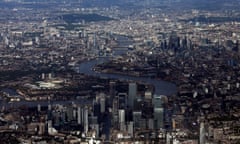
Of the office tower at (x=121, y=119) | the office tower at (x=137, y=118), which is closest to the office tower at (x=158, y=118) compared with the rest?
the office tower at (x=137, y=118)

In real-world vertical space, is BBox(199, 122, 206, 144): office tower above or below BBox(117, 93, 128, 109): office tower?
above

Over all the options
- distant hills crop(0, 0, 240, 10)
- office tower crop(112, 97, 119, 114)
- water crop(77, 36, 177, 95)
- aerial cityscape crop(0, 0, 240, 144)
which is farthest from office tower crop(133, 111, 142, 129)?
distant hills crop(0, 0, 240, 10)

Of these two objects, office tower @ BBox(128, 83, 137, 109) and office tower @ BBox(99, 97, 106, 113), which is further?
office tower @ BBox(128, 83, 137, 109)

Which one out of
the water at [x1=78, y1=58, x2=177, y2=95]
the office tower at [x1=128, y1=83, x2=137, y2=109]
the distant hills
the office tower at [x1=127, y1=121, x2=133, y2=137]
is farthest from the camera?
the distant hills

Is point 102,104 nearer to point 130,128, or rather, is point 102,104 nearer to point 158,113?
point 158,113

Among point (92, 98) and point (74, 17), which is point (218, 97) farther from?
point (74, 17)

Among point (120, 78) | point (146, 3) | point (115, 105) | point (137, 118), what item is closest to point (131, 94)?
point (115, 105)

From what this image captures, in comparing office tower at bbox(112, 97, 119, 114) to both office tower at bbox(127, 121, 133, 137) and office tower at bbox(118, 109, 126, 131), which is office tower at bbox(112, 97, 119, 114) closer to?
office tower at bbox(118, 109, 126, 131)

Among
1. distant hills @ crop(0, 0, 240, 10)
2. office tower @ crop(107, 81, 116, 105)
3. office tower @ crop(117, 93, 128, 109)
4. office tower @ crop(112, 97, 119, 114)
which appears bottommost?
distant hills @ crop(0, 0, 240, 10)

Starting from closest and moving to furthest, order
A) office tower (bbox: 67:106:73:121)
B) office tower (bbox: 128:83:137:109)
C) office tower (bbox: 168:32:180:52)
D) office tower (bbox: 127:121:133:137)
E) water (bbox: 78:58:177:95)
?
office tower (bbox: 127:121:133:137), office tower (bbox: 67:106:73:121), office tower (bbox: 128:83:137:109), water (bbox: 78:58:177:95), office tower (bbox: 168:32:180:52)
